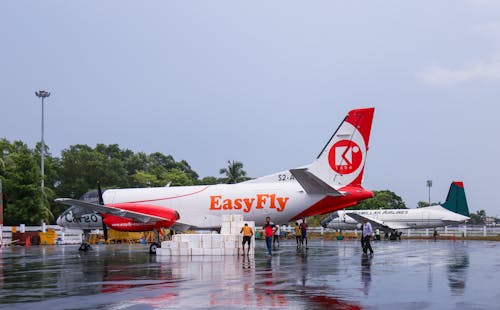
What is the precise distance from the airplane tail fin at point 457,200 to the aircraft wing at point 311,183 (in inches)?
1197

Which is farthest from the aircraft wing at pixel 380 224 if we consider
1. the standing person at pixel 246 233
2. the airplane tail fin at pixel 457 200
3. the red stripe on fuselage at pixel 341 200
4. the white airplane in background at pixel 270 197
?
the standing person at pixel 246 233

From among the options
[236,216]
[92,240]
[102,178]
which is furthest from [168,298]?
Result: [102,178]

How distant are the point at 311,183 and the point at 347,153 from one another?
9.16 ft

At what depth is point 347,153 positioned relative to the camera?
29.2 m

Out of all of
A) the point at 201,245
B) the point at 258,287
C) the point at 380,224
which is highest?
the point at 201,245

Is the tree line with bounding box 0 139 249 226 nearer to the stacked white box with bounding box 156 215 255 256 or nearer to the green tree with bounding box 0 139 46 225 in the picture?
the green tree with bounding box 0 139 46 225

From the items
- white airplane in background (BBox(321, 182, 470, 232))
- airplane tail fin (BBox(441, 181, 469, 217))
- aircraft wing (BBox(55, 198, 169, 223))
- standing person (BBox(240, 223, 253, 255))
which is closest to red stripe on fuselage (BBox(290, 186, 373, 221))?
standing person (BBox(240, 223, 253, 255))

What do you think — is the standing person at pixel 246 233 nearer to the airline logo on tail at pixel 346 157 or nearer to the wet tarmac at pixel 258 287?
the wet tarmac at pixel 258 287

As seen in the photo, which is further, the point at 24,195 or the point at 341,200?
the point at 24,195

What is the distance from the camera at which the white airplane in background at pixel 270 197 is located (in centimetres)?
2878

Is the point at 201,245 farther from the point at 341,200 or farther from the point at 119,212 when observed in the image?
the point at 341,200

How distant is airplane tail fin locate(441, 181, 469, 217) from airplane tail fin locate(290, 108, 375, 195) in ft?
95.2

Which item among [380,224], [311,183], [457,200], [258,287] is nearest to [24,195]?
[380,224]

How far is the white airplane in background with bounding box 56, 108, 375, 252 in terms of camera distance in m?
28.8
